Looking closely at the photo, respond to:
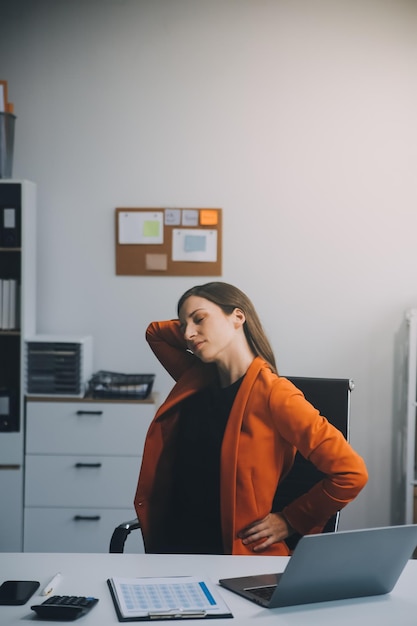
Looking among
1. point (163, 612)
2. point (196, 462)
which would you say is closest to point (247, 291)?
point (196, 462)

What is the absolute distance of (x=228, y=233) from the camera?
4180 mm

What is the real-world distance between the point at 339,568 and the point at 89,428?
237 cm

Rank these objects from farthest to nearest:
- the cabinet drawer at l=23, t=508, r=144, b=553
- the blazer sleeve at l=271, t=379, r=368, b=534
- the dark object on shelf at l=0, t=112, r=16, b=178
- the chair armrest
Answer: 1. the dark object on shelf at l=0, t=112, r=16, b=178
2. the cabinet drawer at l=23, t=508, r=144, b=553
3. the chair armrest
4. the blazer sleeve at l=271, t=379, r=368, b=534

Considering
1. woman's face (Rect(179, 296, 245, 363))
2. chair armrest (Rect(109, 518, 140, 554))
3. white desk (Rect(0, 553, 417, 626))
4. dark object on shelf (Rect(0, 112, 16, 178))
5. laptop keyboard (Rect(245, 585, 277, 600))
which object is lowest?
chair armrest (Rect(109, 518, 140, 554))

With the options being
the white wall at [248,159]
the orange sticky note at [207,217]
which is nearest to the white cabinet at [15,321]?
the white wall at [248,159]

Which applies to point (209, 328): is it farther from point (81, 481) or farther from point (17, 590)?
point (81, 481)

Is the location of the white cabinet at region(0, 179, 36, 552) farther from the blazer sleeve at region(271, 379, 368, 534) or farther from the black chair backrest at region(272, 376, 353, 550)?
the blazer sleeve at region(271, 379, 368, 534)

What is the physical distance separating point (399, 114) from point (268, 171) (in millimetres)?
758

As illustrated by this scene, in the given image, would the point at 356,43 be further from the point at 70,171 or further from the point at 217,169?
the point at 70,171

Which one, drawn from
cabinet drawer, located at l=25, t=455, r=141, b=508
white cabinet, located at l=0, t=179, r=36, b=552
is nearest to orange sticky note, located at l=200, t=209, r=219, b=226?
white cabinet, located at l=0, t=179, r=36, b=552

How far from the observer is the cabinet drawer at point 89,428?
3.76 metres

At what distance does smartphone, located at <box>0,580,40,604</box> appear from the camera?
153 centimetres

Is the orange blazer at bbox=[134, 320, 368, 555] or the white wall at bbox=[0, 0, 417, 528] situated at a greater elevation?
the white wall at bbox=[0, 0, 417, 528]

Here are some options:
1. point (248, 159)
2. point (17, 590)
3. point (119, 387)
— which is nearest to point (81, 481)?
point (119, 387)
